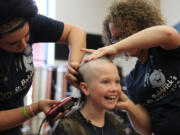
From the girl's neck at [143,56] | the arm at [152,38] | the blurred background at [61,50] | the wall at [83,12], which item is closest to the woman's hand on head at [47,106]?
the arm at [152,38]

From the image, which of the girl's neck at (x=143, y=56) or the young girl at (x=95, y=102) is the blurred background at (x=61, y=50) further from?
the young girl at (x=95, y=102)

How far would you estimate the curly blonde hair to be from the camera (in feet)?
3.92

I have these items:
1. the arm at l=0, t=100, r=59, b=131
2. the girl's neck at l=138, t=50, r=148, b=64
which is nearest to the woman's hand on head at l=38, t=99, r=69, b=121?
the arm at l=0, t=100, r=59, b=131

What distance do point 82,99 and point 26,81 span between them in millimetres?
295

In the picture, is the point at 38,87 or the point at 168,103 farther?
the point at 38,87

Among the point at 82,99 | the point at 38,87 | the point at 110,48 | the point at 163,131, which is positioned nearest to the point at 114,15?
the point at 110,48

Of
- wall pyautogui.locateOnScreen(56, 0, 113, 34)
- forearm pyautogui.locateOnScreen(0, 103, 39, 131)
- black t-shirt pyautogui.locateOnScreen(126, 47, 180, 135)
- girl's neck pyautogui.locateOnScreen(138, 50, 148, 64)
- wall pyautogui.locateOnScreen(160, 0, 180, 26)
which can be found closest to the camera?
forearm pyautogui.locateOnScreen(0, 103, 39, 131)

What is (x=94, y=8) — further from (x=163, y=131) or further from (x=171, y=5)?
(x=163, y=131)

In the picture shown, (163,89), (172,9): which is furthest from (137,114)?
(172,9)

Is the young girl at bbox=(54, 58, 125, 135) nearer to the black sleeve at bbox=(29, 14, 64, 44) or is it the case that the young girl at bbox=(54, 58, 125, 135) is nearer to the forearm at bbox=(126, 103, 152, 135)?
the forearm at bbox=(126, 103, 152, 135)

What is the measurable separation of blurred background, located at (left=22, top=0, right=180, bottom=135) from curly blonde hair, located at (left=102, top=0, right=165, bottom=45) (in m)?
2.25

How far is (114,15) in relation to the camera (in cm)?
124

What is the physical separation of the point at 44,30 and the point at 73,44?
16 cm

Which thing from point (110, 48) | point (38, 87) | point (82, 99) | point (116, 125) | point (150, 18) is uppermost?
point (150, 18)
